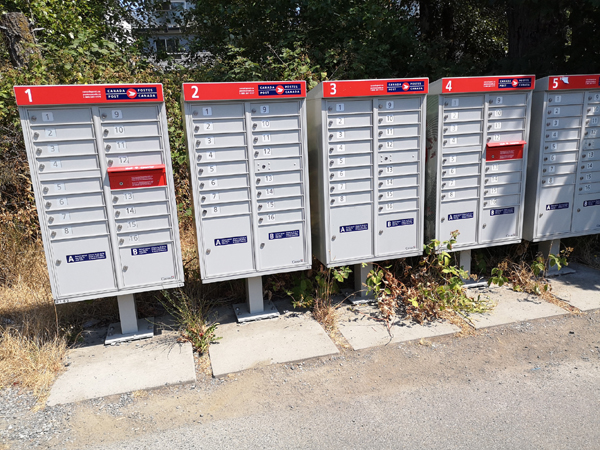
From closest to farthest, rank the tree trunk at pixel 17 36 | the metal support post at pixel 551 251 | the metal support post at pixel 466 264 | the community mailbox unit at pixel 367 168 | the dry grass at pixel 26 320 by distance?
the dry grass at pixel 26 320, the community mailbox unit at pixel 367 168, the metal support post at pixel 466 264, the metal support post at pixel 551 251, the tree trunk at pixel 17 36

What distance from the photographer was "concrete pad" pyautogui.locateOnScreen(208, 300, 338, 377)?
13.1 feet

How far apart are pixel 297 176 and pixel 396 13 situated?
5377 mm

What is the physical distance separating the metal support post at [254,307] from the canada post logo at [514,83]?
3313 millimetres

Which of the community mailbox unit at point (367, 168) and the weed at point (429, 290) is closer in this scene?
the community mailbox unit at point (367, 168)

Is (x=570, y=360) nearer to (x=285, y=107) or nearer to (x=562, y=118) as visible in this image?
(x=562, y=118)

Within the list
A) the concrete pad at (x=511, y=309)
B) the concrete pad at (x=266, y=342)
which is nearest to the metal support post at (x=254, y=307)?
the concrete pad at (x=266, y=342)

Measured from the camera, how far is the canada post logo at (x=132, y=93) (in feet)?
12.6

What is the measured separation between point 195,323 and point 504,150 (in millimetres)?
3812

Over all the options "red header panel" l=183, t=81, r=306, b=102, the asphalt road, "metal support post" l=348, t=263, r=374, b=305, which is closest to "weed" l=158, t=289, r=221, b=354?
the asphalt road

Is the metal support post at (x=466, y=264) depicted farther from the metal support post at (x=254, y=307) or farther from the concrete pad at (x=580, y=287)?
the metal support post at (x=254, y=307)

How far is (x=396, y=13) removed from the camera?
27.1ft

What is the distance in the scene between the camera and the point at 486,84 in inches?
188

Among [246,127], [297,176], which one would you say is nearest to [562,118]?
[297,176]

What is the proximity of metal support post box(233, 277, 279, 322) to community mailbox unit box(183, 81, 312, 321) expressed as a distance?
0.08m
